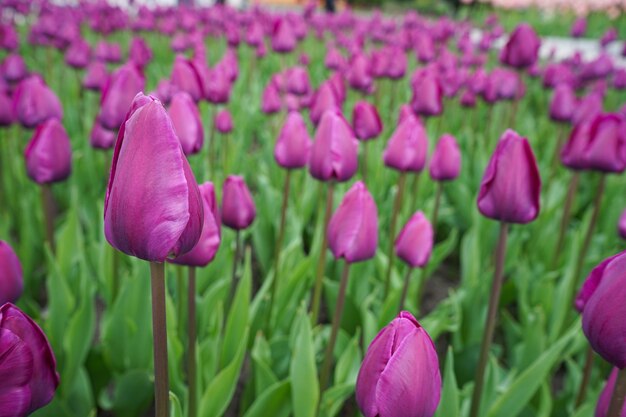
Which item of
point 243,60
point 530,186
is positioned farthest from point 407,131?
point 243,60

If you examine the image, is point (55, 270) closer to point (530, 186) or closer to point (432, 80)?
point (530, 186)

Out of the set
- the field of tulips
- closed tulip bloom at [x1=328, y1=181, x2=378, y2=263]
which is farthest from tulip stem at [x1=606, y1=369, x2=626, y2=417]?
closed tulip bloom at [x1=328, y1=181, x2=378, y2=263]

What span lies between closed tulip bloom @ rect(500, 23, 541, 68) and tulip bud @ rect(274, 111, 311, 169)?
135 cm

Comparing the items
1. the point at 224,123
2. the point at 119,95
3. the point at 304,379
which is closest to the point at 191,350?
the point at 304,379

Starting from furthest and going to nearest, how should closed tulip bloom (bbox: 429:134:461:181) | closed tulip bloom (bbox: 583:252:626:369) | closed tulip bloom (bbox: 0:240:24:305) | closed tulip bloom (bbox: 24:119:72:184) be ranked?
closed tulip bloom (bbox: 429:134:461:181), closed tulip bloom (bbox: 24:119:72:184), closed tulip bloom (bbox: 0:240:24:305), closed tulip bloom (bbox: 583:252:626:369)

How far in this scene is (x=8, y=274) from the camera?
3.07 ft

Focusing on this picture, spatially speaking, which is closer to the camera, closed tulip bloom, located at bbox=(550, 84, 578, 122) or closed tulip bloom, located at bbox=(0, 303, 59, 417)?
closed tulip bloom, located at bbox=(0, 303, 59, 417)

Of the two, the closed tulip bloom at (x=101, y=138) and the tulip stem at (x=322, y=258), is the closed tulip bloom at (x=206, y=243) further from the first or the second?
the closed tulip bloom at (x=101, y=138)

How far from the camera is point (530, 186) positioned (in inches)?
41.3

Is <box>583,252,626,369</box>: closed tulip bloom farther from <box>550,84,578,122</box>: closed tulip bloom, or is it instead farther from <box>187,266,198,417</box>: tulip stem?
<box>550,84,578,122</box>: closed tulip bloom

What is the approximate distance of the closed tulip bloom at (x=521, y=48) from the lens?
2438mm

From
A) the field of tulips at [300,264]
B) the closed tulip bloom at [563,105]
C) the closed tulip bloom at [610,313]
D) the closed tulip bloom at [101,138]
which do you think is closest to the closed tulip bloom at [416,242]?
the field of tulips at [300,264]

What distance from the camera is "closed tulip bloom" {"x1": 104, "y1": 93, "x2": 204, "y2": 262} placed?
0.60m

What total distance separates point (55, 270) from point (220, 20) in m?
5.04
